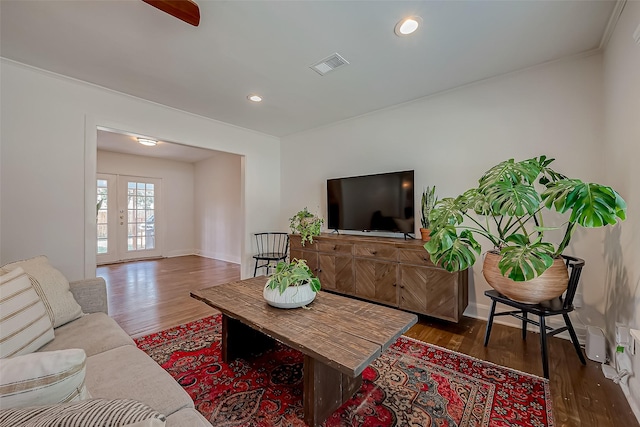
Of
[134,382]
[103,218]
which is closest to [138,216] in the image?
[103,218]

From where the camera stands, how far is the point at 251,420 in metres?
1.41

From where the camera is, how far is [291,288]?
1637 mm

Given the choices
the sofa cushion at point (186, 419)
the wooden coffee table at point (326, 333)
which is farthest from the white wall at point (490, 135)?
the sofa cushion at point (186, 419)

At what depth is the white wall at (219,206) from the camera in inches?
232

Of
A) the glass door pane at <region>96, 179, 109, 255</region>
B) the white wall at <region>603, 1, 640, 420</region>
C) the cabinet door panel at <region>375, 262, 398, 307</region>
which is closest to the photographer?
the white wall at <region>603, 1, 640, 420</region>

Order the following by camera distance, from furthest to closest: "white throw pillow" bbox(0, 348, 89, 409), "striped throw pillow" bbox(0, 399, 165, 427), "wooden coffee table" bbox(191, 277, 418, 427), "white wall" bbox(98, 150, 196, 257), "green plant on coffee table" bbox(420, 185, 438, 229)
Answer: "white wall" bbox(98, 150, 196, 257)
"green plant on coffee table" bbox(420, 185, 438, 229)
"wooden coffee table" bbox(191, 277, 418, 427)
"white throw pillow" bbox(0, 348, 89, 409)
"striped throw pillow" bbox(0, 399, 165, 427)

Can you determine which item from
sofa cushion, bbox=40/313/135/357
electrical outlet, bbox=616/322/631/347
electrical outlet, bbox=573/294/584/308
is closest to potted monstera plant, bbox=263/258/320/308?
sofa cushion, bbox=40/313/135/357

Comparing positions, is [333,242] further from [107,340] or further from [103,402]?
[103,402]

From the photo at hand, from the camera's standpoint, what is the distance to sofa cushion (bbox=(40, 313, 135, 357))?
1304 mm

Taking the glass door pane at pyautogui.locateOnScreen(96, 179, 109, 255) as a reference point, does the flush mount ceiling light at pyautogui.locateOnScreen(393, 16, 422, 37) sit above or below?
above

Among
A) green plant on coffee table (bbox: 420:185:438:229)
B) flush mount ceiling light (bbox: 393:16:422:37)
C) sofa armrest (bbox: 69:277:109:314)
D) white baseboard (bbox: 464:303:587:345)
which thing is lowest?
white baseboard (bbox: 464:303:587:345)

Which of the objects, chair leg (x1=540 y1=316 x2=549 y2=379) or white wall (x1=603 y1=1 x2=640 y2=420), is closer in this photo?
white wall (x1=603 y1=1 x2=640 y2=420)

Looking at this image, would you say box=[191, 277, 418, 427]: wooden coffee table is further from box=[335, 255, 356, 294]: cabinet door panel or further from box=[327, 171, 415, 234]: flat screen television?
box=[327, 171, 415, 234]: flat screen television

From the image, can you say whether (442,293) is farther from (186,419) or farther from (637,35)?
(186,419)
